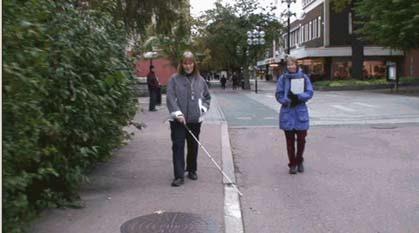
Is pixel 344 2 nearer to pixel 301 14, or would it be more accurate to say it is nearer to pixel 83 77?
pixel 301 14

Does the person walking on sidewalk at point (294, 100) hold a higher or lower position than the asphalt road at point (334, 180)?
higher

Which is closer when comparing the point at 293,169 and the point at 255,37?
the point at 293,169

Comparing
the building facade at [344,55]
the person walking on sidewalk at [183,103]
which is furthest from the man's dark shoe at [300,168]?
the building facade at [344,55]

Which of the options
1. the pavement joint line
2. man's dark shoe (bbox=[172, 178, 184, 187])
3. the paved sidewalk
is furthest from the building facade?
man's dark shoe (bbox=[172, 178, 184, 187])

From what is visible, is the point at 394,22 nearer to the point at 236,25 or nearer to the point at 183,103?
the point at 236,25

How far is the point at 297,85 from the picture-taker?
9031 millimetres

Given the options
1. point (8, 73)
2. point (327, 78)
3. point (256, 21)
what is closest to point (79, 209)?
point (8, 73)

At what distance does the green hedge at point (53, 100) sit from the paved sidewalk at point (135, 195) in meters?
0.28

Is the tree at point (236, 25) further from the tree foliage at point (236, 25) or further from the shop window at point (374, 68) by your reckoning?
the shop window at point (374, 68)

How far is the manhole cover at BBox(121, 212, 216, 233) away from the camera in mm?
5988

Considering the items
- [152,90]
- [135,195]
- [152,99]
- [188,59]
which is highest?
[188,59]

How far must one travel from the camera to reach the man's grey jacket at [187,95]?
8125mm

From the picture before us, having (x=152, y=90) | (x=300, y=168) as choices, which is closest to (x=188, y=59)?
(x=300, y=168)

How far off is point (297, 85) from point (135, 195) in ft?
9.59
